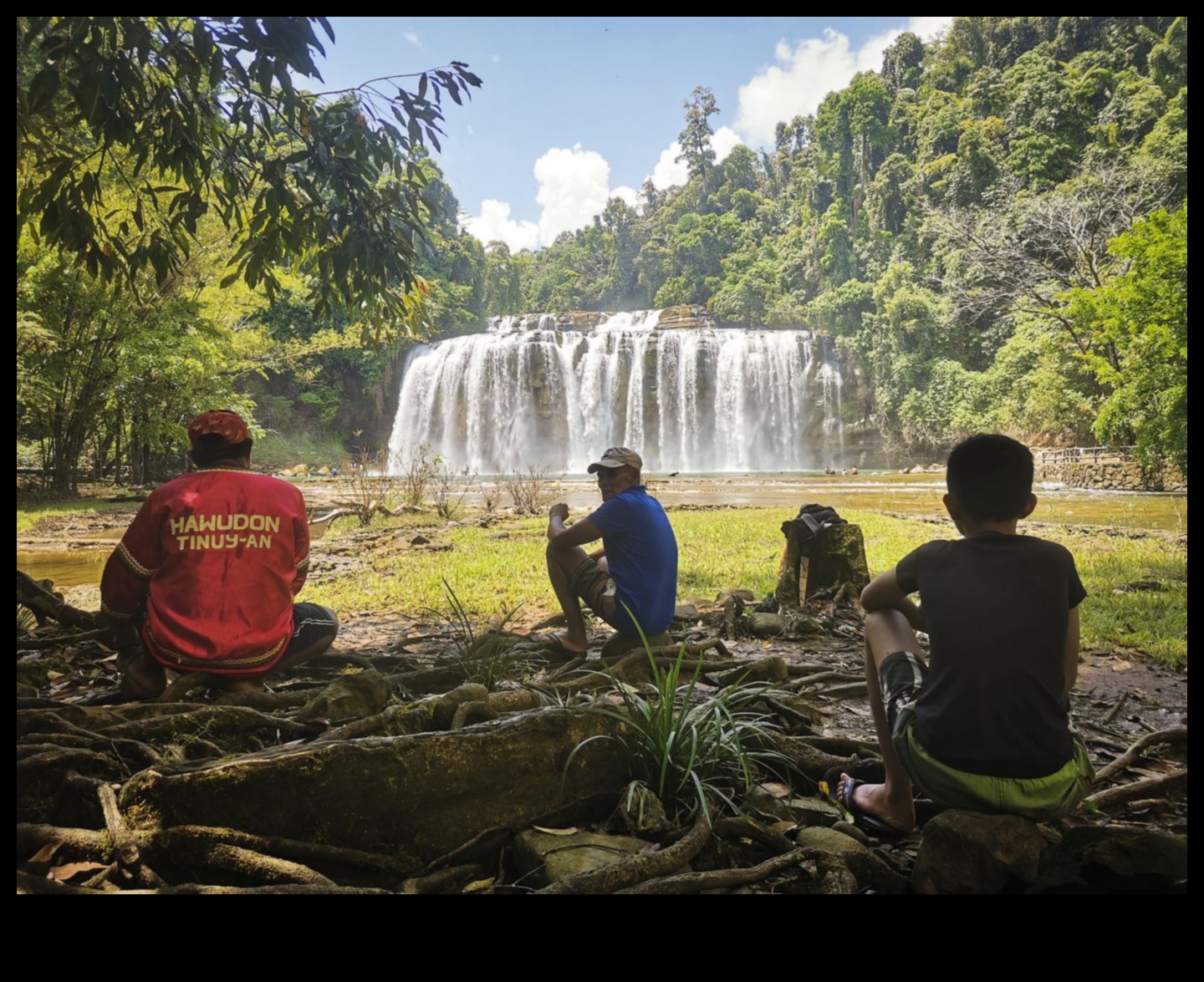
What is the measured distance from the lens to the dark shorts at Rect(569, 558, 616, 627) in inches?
110

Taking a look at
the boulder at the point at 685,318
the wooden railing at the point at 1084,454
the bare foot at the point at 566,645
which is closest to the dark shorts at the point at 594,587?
the bare foot at the point at 566,645

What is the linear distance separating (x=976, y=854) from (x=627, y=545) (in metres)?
1.54

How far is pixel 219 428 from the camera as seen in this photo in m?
2.03

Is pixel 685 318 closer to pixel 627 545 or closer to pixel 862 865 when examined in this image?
pixel 627 545

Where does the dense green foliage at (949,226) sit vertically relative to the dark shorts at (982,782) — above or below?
above

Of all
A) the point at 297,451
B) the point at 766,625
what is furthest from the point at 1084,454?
the point at 297,451

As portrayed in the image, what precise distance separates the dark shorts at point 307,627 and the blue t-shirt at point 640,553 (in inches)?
41.8

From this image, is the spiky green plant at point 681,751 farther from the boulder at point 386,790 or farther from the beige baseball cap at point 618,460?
the beige baseball cap at point 618,460

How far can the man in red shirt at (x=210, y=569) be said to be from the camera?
6.54 feet

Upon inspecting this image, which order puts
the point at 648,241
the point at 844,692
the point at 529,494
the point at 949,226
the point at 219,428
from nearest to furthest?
the point at 219,428 → the point at 844,692 → the point at 529,494 → the point at 949,226 → the point at 648,241
